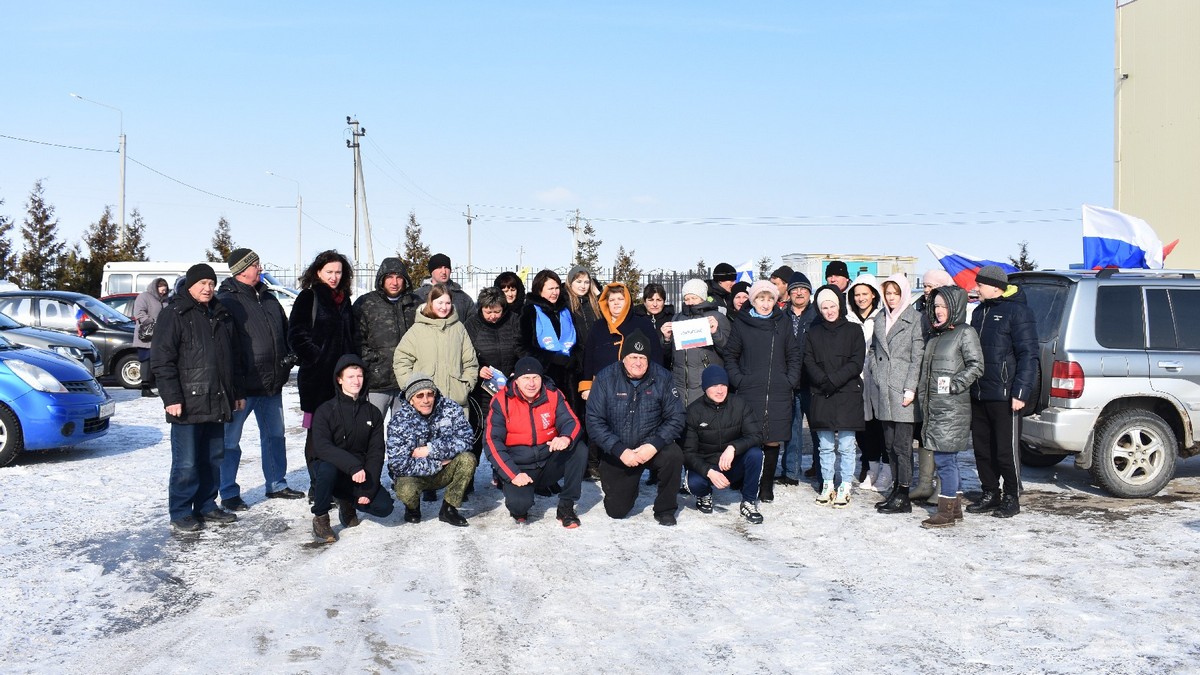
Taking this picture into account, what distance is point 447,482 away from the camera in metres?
7.30

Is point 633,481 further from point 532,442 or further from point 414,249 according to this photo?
point 414,249

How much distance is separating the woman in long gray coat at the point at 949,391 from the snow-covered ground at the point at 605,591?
241mm

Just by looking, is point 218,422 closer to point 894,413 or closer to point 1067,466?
point 894,413

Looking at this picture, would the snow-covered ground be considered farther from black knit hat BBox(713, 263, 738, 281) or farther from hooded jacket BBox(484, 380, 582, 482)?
black knit hat BBox(713, 263, 738, 281)

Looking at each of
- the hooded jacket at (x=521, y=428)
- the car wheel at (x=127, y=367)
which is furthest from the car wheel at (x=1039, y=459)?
the car wheel at (x=127, y=367)

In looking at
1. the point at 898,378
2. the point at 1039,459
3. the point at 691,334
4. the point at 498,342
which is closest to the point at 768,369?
the point at 691,334

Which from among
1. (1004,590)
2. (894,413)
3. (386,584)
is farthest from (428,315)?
(1004,590)

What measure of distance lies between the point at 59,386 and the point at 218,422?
12.9 ft

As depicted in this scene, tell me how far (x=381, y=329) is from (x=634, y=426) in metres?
2.19

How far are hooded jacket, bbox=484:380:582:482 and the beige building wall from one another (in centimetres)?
1569

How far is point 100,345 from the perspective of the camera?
16.4m

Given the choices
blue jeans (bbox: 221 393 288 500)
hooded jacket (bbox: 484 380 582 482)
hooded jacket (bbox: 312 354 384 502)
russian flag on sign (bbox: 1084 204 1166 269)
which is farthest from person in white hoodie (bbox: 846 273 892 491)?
blue jeans (bbox: 221 393 288 500)

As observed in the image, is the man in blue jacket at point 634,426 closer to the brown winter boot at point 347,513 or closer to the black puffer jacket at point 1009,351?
the brown winter boot at point 347,513

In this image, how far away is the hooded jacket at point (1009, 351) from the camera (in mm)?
7254
